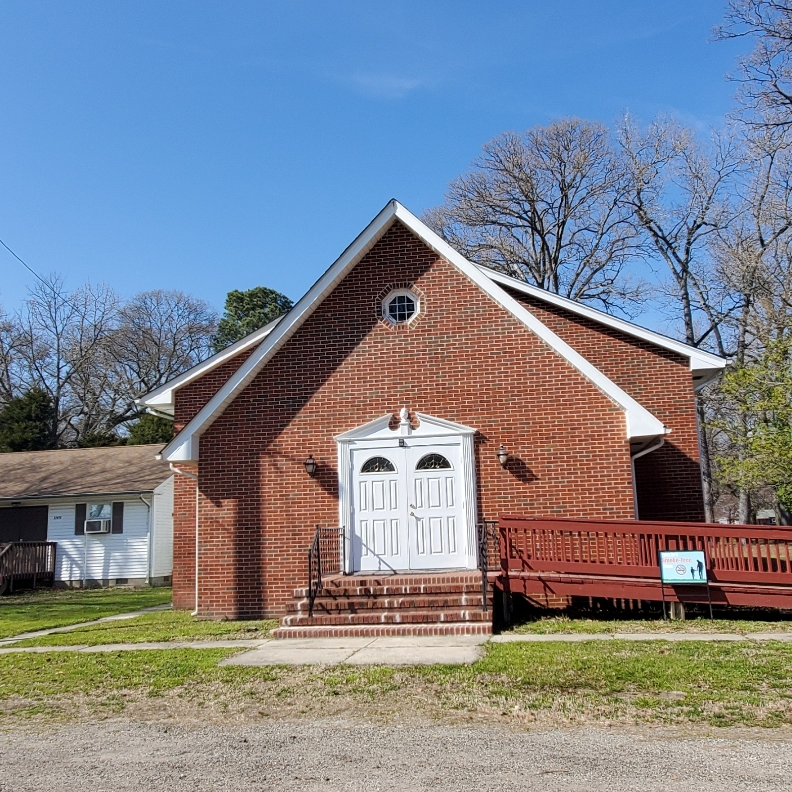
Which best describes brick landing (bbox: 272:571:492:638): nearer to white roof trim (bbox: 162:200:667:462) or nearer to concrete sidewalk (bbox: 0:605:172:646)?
white roof trim (bbox: 162:200:667:462)

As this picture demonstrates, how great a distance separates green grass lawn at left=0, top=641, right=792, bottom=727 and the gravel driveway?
52cm

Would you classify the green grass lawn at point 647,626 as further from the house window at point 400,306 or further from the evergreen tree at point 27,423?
the evergreen tree at point 27,423

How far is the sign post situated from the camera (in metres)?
11.2

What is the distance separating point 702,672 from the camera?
25.0ft

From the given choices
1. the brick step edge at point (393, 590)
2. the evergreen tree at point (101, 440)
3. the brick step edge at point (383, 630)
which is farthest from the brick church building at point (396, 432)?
the evergreen tree at point (101, 440)

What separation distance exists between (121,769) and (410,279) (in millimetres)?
9986

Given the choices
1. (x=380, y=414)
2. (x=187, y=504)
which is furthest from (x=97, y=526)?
(x=380, y=414)

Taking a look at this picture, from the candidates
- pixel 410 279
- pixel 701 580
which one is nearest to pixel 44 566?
pixel 410 279

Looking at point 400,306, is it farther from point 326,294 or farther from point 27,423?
point 27,423

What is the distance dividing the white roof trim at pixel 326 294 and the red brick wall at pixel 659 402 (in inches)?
77.5

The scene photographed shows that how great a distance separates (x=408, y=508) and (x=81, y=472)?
19.9 m

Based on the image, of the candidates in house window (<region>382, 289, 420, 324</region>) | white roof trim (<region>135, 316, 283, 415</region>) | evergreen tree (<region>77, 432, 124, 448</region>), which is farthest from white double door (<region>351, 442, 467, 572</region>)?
evergreen tree (<region>77, 432, 124, 448</region>)

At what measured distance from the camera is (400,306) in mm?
14219

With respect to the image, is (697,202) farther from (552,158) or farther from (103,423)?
(103,423)
